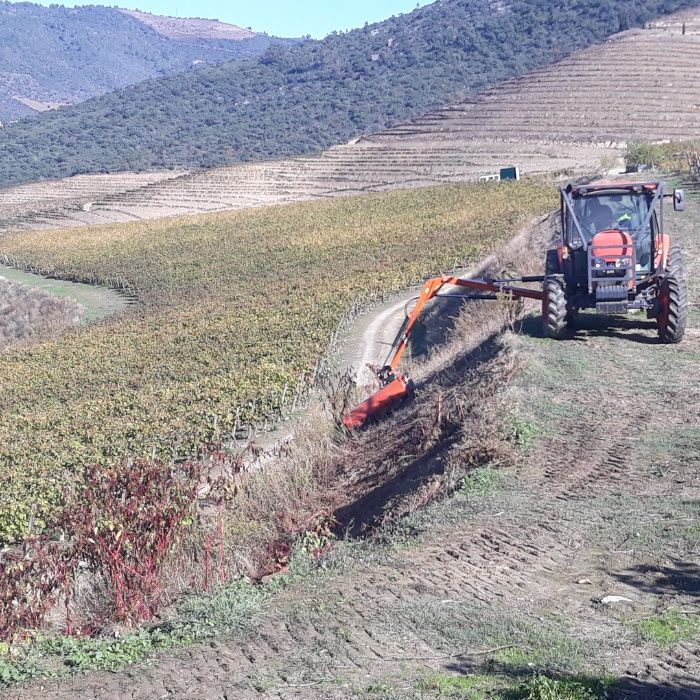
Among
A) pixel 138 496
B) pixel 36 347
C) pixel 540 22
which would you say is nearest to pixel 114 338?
pixel 36 347

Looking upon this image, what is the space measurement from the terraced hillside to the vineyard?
511 inches

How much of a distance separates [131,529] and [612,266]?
8520mm

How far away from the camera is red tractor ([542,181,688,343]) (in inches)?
610

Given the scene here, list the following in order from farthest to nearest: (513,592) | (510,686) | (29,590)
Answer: (29,590)
(513,592)
(510,686)

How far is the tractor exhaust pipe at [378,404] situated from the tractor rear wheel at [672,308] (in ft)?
12.9

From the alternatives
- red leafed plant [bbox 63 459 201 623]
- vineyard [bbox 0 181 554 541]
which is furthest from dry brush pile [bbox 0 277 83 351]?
red leafed plant [bbox 63 459 201 623]

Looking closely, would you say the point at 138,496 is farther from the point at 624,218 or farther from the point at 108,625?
the point at 624,218

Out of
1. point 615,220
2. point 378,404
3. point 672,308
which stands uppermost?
point 615,220

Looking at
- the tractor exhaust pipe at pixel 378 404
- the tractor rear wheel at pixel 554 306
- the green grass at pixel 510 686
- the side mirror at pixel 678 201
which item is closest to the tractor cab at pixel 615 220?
the side mirror at pixel 678 201

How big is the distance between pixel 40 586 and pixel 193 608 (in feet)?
5.13

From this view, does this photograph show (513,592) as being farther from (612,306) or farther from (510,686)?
(612,306)

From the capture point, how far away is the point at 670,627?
722 cm

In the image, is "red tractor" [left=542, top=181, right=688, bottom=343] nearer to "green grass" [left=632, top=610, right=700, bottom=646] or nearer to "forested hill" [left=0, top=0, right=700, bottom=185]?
"green grass" [left=632, top=610, right=700, bottom=646]

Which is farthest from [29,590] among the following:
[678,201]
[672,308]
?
[678,201]
